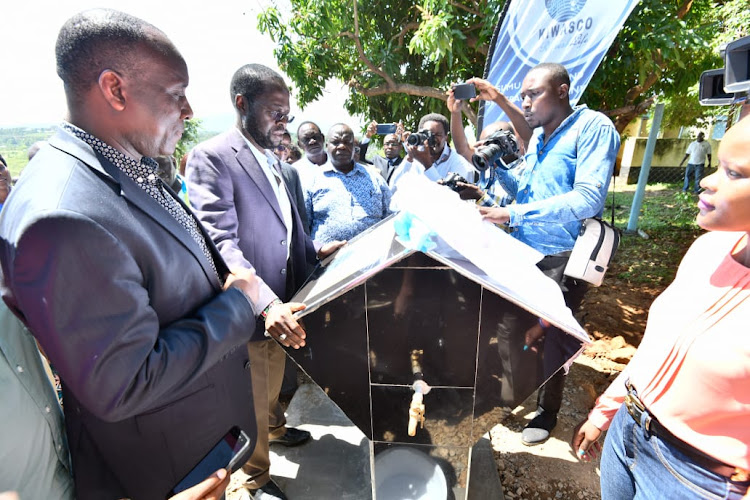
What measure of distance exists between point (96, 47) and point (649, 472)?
1894 mm

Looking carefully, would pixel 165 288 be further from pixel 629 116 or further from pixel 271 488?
pixel 629 116

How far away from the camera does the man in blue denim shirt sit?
1872mm

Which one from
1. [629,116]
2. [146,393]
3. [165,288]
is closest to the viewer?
[146,393]

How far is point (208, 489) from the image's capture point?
1.00 metres

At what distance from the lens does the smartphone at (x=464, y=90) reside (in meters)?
2.77

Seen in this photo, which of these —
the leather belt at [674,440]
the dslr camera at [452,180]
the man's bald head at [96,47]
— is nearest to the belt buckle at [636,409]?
the leather belt at [674,440]

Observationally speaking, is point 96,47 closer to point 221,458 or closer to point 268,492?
point 221,458

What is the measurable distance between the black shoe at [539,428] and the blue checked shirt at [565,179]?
46.2 inches

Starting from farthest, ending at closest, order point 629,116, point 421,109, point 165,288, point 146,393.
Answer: point 421,109 < point 629,116 < point 165,288 < point 146,393

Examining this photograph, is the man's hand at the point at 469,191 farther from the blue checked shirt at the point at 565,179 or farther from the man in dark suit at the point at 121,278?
the man in dark suit at the point at 121,278

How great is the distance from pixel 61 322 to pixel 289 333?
671 mm

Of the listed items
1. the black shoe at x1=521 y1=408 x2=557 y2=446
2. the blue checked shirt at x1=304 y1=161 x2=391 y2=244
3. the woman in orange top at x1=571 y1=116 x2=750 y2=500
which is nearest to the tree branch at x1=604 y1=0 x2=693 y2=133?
the blue checked shirt at x1=304 y1=161 x2=391 y2=244

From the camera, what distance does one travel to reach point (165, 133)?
104cm

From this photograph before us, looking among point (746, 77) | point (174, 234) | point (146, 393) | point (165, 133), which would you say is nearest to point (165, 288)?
point (174, 234)
